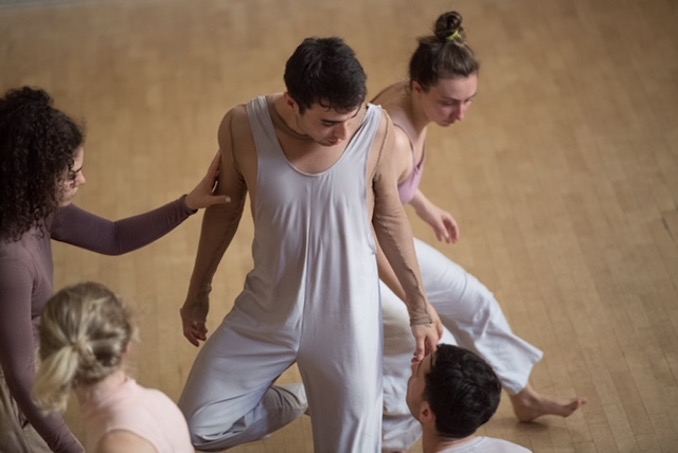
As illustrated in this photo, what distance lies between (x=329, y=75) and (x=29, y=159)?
71cm

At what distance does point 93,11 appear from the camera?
5.71m

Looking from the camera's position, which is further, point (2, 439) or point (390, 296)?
point (390, 296)

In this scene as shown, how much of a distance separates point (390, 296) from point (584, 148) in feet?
5.72

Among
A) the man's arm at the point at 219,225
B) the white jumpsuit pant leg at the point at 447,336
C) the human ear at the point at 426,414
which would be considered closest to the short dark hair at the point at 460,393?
the human ear at the point at 426,414

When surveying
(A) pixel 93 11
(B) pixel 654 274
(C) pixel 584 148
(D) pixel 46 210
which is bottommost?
(B) pixel 654 274

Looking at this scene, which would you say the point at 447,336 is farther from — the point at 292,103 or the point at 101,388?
the point at 101,388

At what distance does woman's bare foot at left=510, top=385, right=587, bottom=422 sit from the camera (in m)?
3.53

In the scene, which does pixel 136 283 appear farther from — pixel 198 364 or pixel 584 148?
pixel 584 148

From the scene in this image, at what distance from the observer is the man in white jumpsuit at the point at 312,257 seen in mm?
2641

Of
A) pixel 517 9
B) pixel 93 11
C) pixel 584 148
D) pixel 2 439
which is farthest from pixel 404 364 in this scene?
pixel 93 11

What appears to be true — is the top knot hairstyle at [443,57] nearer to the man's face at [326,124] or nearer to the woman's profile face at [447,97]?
the woman's profile face at [447,97]

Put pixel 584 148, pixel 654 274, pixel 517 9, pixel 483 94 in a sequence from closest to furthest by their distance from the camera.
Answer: pixel 654 274, pixel 584 148, pixel 483 94, pixel 517 9

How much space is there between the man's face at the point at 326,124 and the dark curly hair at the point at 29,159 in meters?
0.54

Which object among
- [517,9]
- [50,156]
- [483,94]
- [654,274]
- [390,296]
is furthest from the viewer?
[517,9]
